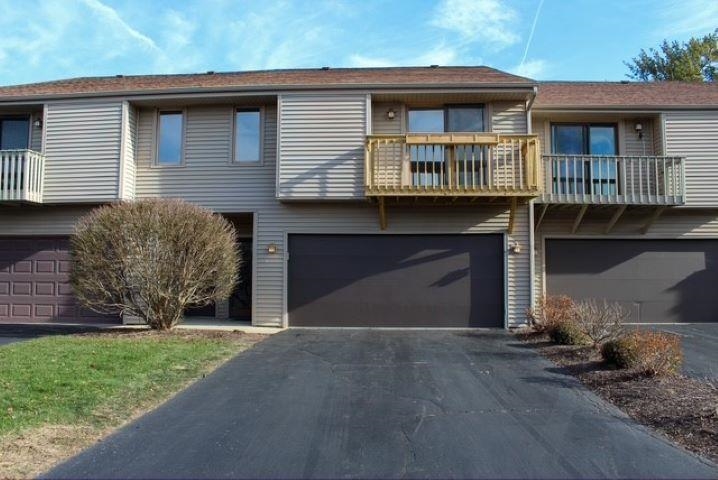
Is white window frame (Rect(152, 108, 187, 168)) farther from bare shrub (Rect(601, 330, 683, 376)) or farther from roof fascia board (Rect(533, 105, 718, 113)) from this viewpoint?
bare shrub (Rect(601, 330, 683, 376))

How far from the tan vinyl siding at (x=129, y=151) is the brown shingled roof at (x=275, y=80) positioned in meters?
0.58

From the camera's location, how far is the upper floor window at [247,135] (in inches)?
511

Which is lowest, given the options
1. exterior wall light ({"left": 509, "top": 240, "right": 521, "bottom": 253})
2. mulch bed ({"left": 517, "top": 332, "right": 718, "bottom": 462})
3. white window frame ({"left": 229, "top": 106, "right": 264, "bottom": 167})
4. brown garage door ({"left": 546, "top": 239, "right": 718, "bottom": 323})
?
mulch bed ({"left": 517, "top": 332, "right": 718, "bottom": 462})

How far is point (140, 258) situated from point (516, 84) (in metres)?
8.50

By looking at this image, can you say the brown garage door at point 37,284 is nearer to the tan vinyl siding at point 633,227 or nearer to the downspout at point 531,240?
the downspout at point 531,240

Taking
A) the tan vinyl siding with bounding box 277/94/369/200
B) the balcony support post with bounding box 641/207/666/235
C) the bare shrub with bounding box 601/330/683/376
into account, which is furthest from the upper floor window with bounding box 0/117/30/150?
the balcony support post with bounding box 641/207/666/235

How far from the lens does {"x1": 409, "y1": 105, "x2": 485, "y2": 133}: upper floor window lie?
12766 millimetres

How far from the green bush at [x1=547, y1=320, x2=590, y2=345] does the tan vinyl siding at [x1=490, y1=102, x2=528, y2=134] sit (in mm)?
4864

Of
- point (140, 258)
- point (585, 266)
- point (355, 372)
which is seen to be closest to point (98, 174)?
point (140, 258)

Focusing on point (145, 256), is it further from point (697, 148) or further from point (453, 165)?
point (697, 148)

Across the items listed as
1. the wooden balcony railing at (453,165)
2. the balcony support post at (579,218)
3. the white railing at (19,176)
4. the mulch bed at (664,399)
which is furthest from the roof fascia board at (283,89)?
the mulch bed at (664,399)

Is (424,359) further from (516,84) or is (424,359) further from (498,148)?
(516,84)

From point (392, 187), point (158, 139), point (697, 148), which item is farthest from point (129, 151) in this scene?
point (697, 148)

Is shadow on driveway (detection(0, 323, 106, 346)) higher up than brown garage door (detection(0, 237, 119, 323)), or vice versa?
brown garage door (detection(0, 237, 119, 323))
